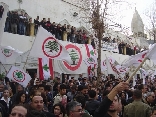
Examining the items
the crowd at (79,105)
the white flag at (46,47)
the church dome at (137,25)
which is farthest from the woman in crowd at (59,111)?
the church dome at (137,25)

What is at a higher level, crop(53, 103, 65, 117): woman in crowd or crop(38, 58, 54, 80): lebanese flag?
crop(38, 58, 54, 80): lebanese flag

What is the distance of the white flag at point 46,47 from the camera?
8.52 metres

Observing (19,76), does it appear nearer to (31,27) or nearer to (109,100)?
(109,100)

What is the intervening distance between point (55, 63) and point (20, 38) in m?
2.46

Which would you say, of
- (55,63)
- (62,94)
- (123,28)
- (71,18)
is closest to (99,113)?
(62,94)

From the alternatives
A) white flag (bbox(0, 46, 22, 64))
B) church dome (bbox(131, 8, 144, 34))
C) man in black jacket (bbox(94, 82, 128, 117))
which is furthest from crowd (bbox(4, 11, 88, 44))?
church dome (bbox(131, 8, 144, 34))

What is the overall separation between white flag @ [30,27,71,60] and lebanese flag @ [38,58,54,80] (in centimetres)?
90

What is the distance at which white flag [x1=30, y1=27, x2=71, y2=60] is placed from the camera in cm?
852

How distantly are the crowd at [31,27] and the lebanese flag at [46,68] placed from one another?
457 centimetres

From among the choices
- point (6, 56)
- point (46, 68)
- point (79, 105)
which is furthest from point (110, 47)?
point (79, 105)

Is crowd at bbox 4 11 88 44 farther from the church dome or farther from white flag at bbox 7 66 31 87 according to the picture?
the church dome

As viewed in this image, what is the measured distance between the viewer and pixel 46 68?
1052cm

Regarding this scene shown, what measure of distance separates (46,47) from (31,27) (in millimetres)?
7034

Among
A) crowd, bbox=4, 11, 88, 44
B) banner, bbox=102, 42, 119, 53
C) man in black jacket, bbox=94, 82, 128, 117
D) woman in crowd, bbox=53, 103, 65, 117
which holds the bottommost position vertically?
woman in crowd, bbox=53, 103, 65, 117
